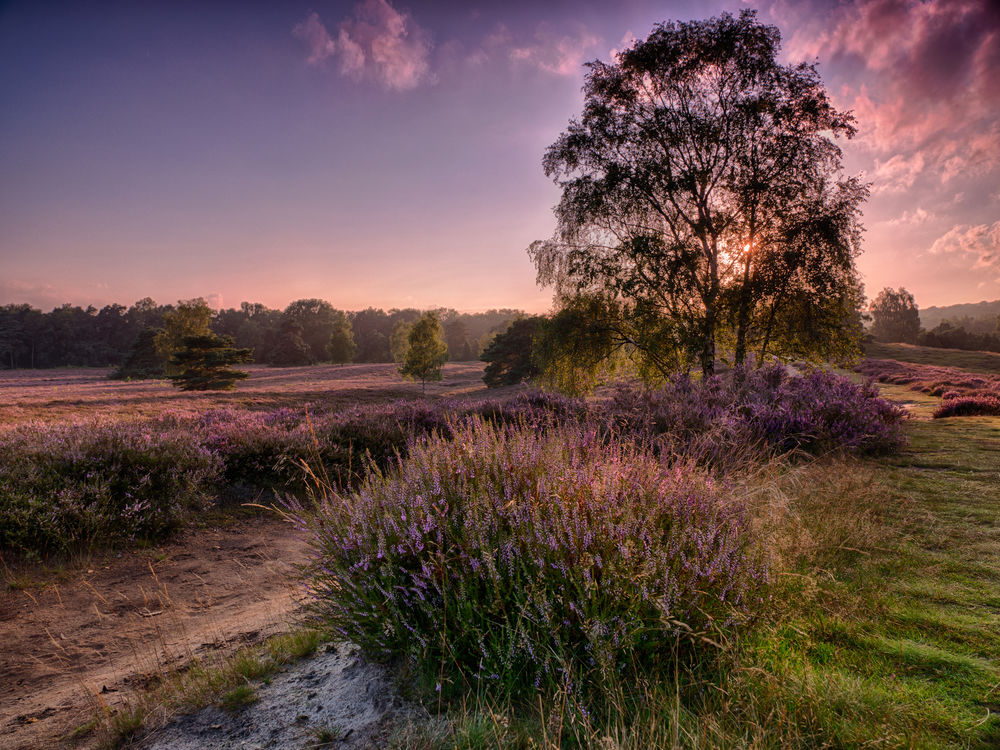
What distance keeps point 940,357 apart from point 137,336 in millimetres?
106241

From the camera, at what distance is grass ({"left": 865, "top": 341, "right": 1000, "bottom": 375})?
38.5 m

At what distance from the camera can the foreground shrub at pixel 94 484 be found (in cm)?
521

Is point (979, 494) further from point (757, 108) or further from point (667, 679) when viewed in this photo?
point (757, 108)

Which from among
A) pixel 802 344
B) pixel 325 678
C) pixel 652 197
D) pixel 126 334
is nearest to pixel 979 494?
pixel 325 678

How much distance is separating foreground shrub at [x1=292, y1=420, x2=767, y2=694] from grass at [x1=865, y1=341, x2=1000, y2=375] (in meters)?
48.0

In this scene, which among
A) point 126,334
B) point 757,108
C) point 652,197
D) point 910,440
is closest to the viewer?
point 910,440

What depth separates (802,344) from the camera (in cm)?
1470

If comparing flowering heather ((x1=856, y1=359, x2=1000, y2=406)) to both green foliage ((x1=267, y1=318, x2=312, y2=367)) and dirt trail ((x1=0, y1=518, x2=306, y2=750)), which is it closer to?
dirt trail ((x1=0, y1=518, x2=306, y2=750))

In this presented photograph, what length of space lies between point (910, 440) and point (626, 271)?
956 cm

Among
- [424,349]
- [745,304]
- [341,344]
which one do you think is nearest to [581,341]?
[745,304]

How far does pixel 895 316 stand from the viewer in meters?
86.5

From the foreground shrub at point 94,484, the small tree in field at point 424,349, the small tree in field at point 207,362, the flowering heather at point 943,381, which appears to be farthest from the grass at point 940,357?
the small tree in field at point 207,362

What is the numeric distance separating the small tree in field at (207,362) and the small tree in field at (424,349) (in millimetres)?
13233

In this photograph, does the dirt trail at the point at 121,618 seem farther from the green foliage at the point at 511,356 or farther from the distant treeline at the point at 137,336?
the distant treeline at the point at 137,336
